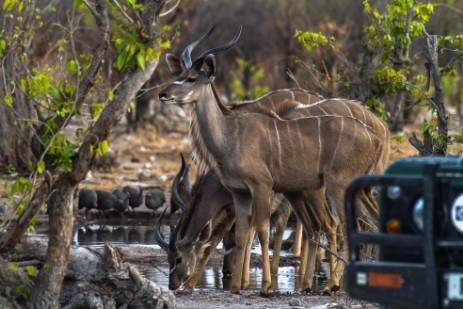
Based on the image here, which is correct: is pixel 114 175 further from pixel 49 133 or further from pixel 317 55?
pixel 49 133

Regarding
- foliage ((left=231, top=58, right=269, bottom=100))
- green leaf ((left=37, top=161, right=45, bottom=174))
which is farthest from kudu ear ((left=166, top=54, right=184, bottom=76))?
foliage ((left=231, top=58, right=269, bottom=100))

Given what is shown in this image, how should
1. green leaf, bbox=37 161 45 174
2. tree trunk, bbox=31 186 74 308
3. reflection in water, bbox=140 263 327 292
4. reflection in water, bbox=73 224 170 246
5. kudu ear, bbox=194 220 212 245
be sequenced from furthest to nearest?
1. reflection in water, bbox=73 224 170 246
2. reflection in water, bbox=140 263 327 292
3. kudu ear, bbox=194 220 212 245
4. tree trunk, bbox=31 186 74 308
5. green leaf, bbox=37 161 45 174

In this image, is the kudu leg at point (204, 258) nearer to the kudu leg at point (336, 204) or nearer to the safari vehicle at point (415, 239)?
the kudu leg at point (336, 204)

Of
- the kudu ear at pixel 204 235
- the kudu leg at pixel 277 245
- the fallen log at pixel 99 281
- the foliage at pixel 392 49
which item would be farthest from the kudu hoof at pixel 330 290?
the fallen log at pixel 99 281

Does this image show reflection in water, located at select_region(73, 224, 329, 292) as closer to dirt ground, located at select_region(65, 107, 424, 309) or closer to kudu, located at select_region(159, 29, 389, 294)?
dirt ground, located at select_region(65, 107, 424, 309)

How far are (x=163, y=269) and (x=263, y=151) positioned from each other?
1954 mm

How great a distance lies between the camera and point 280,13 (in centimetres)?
2566

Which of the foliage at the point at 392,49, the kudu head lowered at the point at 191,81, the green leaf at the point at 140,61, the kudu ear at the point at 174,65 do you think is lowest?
the green leaf at the point at 140,61

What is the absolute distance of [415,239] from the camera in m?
5.20

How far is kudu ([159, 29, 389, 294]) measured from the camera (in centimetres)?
958


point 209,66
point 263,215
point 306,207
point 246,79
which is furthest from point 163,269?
point 246,79

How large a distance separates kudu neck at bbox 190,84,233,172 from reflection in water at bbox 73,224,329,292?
3.94 feet

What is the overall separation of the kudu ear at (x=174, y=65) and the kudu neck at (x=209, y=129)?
44 cm

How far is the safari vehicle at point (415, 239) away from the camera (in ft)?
16.9
